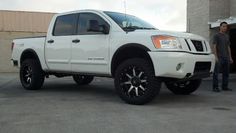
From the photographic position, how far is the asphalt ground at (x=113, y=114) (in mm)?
5789

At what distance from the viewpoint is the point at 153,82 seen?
763cm

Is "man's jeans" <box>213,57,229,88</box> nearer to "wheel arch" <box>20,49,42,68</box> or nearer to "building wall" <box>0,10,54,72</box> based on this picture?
"wheel arch" <box>20,49,42,68</box>

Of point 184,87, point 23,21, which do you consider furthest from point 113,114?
point 23,21

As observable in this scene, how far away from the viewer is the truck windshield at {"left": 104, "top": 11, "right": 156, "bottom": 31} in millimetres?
8591

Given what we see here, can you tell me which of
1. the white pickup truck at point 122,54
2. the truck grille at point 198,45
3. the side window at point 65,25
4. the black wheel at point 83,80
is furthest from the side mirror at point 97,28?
the black wheel at point 83,80

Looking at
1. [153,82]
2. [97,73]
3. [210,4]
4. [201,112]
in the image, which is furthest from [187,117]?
[210,4]

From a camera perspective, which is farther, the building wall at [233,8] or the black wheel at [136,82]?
the building wall at [233,8]

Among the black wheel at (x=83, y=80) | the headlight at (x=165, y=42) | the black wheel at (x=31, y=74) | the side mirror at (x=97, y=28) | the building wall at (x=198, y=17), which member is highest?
the building wall at (x=198, y=17)

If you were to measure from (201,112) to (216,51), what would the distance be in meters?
3.52

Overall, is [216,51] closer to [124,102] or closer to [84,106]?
[124,102]

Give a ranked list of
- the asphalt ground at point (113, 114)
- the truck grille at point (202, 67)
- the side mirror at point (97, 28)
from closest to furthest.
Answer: the asphalt ground at point (113, 114) → the truck grille at point (202, 67) → the side mirror at point (97, 28)

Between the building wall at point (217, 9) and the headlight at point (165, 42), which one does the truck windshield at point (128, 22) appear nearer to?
the headlight at point (165, 42)

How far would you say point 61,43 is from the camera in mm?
9688

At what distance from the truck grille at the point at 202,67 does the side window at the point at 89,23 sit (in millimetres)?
2081
